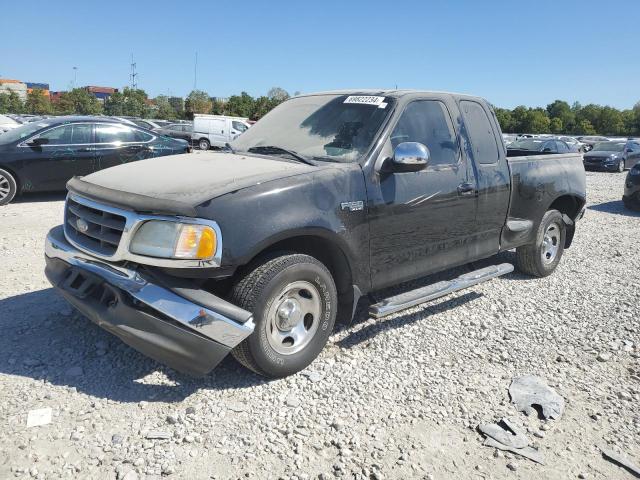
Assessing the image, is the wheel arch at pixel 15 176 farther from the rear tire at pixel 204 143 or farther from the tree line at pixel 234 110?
the tree line at pixel 234 110

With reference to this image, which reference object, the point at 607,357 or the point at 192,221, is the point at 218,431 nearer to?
the point at 192,221

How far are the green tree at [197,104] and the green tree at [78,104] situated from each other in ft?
35.1

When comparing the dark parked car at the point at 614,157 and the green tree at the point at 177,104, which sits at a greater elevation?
the green tree at the point at 177,104

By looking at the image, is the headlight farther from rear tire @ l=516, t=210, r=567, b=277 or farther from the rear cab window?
rear tire @ l=516, t=210, r=567, b=277

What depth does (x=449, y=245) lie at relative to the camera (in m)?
4.37

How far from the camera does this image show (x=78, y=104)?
57.1 meters

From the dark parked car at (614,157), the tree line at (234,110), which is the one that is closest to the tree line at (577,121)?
the tree line at (234,110)

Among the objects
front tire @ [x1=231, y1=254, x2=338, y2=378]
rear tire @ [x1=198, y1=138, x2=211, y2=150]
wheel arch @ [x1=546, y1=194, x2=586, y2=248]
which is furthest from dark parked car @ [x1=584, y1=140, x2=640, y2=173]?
front tire @ [x1=231, y1=254, x2=338, y2=378]

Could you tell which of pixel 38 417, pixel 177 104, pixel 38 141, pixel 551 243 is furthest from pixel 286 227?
pixel 177 104

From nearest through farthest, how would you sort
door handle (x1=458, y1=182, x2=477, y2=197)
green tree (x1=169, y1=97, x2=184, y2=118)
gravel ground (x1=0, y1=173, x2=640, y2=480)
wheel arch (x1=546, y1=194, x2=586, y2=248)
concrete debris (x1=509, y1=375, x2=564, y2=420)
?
1. gravel ground (x1=0, y1=173, x2=640, y2=480)
2. concrete debris (x1=509, y1=375, x2=564, y2=420)
3. door handle (x1=458, y1=182, x2=477, y2=197)
4. wheel arch (x1=546, y1=194, x2=586, y2=248)
5. green tree (x1=169, y1=97, x2=184, y2=118)

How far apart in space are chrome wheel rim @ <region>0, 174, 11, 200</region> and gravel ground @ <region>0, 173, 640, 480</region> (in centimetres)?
479

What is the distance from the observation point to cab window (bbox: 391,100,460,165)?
405 cm

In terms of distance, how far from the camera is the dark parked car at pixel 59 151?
8961 mm

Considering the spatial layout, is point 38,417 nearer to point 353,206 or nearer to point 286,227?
point 286,227
